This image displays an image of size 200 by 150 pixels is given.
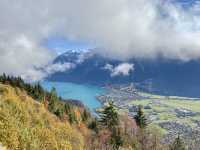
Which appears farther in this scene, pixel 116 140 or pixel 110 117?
pixel 116 140

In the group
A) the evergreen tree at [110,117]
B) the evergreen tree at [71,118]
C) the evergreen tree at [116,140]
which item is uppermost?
the evergreen tree at [110,117]

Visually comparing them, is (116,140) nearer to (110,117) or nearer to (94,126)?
(110,117)

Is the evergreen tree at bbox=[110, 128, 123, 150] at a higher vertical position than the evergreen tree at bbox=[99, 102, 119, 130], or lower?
lower

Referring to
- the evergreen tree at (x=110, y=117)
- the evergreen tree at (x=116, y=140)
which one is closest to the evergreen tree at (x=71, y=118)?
the evergreen tree at (x=116, y=140)

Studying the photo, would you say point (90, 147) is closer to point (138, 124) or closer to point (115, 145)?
point (115, 145)

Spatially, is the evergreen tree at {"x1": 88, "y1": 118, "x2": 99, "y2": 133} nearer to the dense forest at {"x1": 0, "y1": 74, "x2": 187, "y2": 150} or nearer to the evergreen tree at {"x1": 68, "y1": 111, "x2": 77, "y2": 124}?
the dense forest at {"x1": 0, "y1": 74, "x2": 187, "y2": 150}

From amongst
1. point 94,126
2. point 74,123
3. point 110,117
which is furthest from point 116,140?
point 94,126

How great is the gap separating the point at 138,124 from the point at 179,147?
862 inches

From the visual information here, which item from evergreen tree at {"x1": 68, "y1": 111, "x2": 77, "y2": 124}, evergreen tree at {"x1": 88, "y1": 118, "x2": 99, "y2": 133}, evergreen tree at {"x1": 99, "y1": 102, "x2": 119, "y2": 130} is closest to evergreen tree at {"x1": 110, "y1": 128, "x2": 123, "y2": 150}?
evergreen tree at {"x1": 99, "y1": 102, "x2": 119, "y2": 130}

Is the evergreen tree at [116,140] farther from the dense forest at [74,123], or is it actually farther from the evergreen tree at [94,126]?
the evergreen tree at [94,126]

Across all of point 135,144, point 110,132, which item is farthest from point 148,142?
point 110,132

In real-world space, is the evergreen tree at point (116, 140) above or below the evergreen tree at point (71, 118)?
below

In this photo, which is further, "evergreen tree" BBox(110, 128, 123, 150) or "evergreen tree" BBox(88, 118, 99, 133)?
"evergreen tree" BBox(88, 118, 99, 133)

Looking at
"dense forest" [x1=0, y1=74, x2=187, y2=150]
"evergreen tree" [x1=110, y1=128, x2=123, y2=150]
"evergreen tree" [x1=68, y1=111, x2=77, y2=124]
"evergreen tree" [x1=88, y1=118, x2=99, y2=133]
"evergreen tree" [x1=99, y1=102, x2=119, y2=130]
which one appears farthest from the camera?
"evergreen tree" [x1=88, y1=118, x2=99, y2=133]
